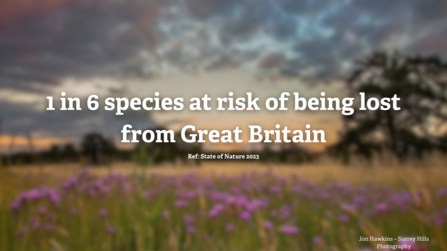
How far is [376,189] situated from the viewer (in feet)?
16.3

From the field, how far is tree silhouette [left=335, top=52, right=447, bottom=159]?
11.8 m

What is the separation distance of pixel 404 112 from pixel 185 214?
1605 cm

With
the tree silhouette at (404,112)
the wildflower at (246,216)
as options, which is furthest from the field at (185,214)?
the tree silhouette at (404,112)

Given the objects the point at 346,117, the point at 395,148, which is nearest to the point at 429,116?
the point at 395,148

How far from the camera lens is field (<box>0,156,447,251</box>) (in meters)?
1.87

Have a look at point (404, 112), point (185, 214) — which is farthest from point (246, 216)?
point (404, 112)

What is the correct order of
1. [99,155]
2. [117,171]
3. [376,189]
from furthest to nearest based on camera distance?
1. [376,189]
2. [117,171]
3. [99,155]

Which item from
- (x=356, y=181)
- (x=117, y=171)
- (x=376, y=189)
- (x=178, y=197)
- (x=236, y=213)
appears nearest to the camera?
(x=236, y=213)

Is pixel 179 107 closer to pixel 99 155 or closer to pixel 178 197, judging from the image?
pixel 178 197

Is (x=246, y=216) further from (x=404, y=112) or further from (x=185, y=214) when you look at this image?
(x=404, y=112)

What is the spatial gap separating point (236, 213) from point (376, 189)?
12.4 ft

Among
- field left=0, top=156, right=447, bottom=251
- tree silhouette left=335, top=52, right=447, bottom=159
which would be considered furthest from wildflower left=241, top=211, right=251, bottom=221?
tree silhouette left=335, top=52, right=447, bottom=159

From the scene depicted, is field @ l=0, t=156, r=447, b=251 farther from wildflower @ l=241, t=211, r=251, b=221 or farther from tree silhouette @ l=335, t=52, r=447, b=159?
tree silhouette @ l=335, t=52, r=447, b=159

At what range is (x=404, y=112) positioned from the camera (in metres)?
17.0
